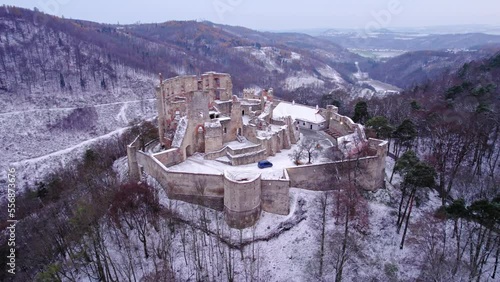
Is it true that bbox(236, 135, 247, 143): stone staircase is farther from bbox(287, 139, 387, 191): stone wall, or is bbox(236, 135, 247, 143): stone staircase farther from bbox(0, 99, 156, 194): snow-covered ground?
bbox(0, 99, 156, 194): snow-covered ground

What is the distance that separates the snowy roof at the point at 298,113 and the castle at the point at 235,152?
0.32m

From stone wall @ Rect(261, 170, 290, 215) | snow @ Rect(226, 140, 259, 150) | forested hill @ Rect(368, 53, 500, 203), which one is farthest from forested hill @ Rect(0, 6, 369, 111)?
stone wall @ Rect(261, 170, 290, 215)

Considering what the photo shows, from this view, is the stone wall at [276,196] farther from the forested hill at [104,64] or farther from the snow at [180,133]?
the forested hill at [104,64]

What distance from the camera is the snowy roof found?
2003 inches

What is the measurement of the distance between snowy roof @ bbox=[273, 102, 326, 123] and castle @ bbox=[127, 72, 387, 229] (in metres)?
0.32

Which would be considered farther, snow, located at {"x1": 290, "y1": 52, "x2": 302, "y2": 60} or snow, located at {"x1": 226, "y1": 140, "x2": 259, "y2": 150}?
snow, located at {"x1": 290, "y1": 52, "x2": 302, "y2": 60}

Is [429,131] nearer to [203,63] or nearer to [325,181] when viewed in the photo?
[325,181]

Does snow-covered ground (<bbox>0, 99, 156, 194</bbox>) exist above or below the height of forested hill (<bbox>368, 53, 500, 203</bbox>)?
below

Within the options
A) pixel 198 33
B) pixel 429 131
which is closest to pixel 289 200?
pixel 429 131

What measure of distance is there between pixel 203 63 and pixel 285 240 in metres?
121

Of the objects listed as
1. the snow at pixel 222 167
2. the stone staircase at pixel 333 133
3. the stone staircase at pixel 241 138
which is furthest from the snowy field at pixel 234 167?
the stone staircase at pixel 333 133

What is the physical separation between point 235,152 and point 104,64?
3445 inches

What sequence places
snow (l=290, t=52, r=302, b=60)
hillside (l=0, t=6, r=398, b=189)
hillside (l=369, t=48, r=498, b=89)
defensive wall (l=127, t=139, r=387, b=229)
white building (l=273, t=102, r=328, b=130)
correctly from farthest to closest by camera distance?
1. snow (l=290, t=52, r=302, b=60)
2. hillside (l=369, t=48, r=498, b=89)
3. hillside (l=0, t=6, r=398, b=189)
4. white building (l=273, t=102, r=328, b=130)
5. defensive wall (l=127, t=139, r=387, b=229)

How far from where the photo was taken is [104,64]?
355 ft
